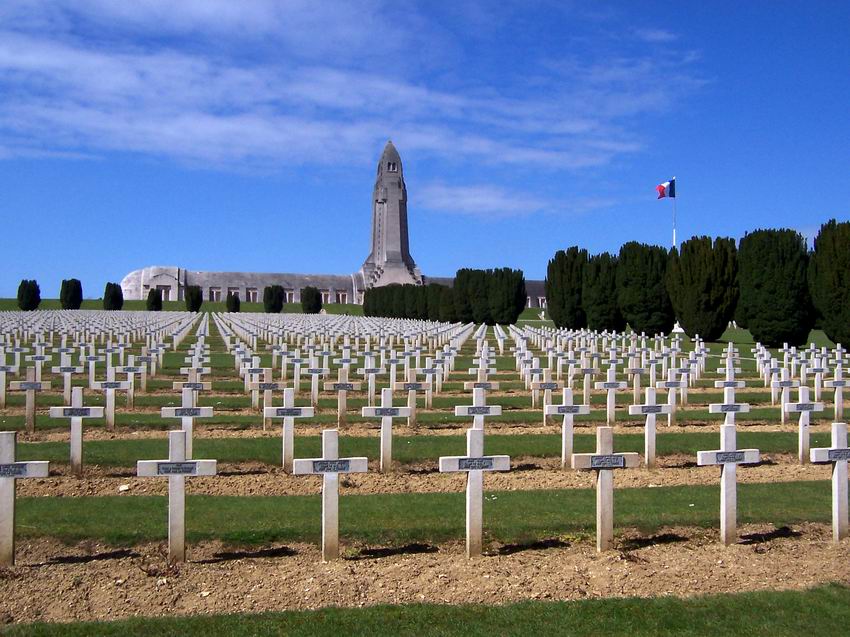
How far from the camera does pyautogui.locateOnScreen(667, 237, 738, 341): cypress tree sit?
31000 millimetres

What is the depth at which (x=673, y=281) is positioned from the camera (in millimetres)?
32344

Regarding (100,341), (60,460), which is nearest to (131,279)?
(100,341)

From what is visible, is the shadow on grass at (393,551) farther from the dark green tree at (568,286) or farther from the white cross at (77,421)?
the dark green tree at (568,286)

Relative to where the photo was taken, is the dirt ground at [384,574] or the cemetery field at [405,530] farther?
the dirt ground at [384,574]

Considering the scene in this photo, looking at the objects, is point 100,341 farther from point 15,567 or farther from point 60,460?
point 15,567

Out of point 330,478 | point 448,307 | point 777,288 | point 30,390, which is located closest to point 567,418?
point 330,478

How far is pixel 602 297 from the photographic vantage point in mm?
36125

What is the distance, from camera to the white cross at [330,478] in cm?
543

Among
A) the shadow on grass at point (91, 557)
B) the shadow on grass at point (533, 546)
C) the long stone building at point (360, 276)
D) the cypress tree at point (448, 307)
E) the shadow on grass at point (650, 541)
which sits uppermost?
the long stone building at point (360, 276)

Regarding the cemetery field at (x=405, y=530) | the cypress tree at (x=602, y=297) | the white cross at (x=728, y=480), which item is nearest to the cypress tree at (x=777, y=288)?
the cypress tree at (x=602, y=297)

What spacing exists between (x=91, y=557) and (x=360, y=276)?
10619 cm

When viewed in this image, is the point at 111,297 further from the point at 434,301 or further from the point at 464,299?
the point at 464,299

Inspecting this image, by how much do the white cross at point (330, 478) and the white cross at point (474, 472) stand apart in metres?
0.68

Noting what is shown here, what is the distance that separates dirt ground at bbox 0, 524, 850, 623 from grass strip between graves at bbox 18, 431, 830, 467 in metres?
2.98
